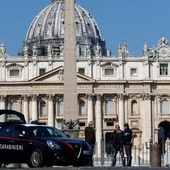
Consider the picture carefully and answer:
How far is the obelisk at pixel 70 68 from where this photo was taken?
98.1ft

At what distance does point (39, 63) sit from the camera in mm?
86375

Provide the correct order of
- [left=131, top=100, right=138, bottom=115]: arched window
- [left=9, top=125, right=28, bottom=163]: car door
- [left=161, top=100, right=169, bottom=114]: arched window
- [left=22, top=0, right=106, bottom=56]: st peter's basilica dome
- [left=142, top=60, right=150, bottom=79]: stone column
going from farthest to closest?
[left=22, top=0, right=106, bottom=56]: st peter's basilica dome → [left=131, top=100, right=138, bottom=115]: arched window → [left=161, top=100, right=169, bottom=114]: arched window → [left=142, top=60, right=150, bottom=79]: stone column → [left=9, top=125, right=28, bottom=163]: car door

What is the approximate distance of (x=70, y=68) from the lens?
30.5 meters

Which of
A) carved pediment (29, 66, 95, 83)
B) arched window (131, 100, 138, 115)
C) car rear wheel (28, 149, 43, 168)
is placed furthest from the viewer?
arched window (131, 100, 138, 115)

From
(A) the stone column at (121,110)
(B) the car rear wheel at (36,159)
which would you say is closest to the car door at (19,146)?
(B) the car rear wheel at (36,159)

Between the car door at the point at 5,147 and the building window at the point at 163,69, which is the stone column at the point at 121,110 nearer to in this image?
the building window at the point at 163,69

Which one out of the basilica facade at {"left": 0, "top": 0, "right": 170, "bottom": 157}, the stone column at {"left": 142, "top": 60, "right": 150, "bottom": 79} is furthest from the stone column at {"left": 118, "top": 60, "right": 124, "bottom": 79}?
the stone column at {"left": 142, "top": 60, "right": 150, "bottom": 79}

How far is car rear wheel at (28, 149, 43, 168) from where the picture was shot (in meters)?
22.5

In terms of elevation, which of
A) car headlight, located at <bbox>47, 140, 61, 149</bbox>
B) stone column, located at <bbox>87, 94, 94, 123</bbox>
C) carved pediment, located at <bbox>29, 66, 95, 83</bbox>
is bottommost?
car headlight, located at <bbox>47, 140, 61, 149</bbox>

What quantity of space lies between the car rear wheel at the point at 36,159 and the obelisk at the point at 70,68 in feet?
23.5

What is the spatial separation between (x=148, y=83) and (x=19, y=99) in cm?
1508

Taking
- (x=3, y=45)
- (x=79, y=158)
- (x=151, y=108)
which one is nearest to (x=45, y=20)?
(x=3, y=45)

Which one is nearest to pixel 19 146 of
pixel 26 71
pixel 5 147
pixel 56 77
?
pixel 5 147

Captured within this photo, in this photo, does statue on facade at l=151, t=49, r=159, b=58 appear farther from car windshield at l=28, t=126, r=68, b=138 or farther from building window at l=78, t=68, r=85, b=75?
car windshield at l=28, t=126, r=68, b=138
